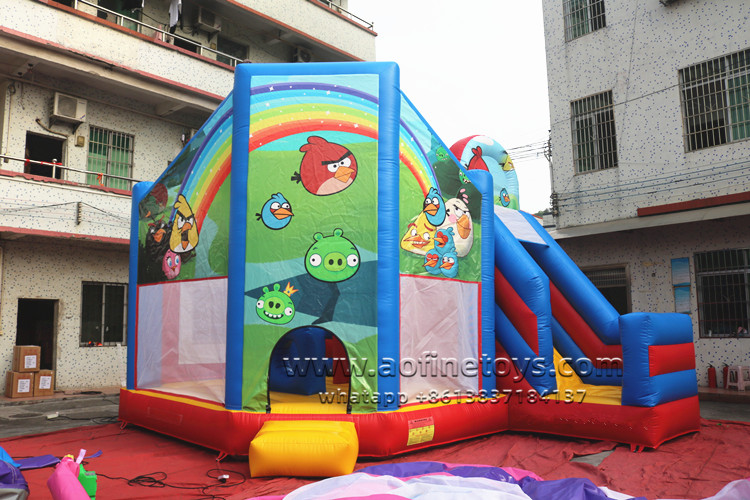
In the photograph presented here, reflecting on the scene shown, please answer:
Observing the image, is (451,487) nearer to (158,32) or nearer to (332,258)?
(332,258)

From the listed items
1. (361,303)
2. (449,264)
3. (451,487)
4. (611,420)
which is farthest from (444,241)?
(451,487)

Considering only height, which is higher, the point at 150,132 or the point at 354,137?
the point at 150,132

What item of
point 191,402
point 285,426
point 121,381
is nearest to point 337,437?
point 285,426

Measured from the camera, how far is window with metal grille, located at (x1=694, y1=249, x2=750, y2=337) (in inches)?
361

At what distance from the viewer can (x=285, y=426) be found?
5098mm

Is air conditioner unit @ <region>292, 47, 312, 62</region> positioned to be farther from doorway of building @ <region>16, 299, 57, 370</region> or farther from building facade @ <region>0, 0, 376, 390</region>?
doorway of building @ <region>16, 299, 57, 370</region>

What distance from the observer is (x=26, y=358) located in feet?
32.4

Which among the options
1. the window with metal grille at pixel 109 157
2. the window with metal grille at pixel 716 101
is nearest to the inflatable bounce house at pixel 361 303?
the window with metal grille at pixel 716 101

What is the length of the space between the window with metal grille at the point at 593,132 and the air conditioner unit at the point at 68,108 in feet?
30.7

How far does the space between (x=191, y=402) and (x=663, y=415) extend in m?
4.77

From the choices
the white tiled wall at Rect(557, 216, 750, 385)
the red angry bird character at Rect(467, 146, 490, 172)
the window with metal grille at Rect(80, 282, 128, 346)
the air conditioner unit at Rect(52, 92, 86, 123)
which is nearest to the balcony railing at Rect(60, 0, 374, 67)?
the air conditioner unit at Rect(52, 92, 86, 123)

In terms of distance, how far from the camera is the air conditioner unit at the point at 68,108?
10594mm

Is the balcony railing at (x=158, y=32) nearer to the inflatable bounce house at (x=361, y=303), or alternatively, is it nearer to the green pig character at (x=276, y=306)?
the inflatable bounce house at (x=361, y=303)

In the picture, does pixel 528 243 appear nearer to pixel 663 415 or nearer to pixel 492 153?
pixel 492 153
